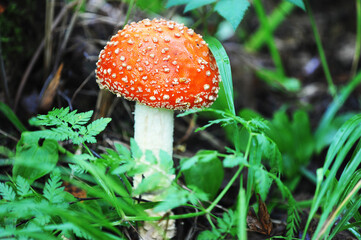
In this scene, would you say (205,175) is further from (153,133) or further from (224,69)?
(224,69)

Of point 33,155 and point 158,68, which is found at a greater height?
point 158,68

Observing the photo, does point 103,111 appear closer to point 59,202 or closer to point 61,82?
point 61,82

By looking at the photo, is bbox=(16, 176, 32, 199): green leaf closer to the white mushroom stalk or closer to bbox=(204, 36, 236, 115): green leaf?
the white mushroom stalk

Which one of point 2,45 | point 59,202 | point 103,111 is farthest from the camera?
point 2,45

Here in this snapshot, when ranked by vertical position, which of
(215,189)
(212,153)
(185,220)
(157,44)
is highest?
(157,44)

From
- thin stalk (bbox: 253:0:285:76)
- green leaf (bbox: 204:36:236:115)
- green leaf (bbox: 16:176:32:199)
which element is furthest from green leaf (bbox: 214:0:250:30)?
green leaf (bbox: 16:176:32:199)

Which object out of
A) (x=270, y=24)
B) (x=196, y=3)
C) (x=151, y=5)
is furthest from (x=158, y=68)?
(x=270, y=24)

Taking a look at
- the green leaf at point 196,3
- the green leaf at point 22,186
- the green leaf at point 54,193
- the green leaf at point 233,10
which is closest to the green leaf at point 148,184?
the green leaf at point 54,193

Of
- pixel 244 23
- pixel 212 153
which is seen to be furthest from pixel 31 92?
pixel 244 23
